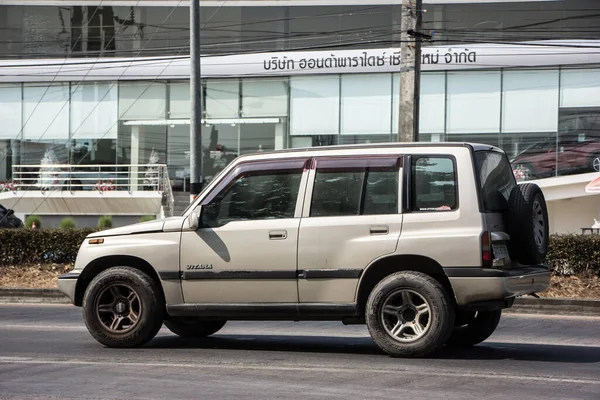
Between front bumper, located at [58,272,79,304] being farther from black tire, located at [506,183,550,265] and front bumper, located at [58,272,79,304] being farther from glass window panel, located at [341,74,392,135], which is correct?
glass window panel, located at [341,74,392,135]

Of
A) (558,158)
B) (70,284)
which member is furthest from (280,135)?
(70,284)

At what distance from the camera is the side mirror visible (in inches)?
373

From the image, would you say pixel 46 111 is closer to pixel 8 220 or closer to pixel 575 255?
pixel 8 220

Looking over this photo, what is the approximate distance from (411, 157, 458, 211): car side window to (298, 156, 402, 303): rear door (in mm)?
173

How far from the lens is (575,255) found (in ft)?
53.7

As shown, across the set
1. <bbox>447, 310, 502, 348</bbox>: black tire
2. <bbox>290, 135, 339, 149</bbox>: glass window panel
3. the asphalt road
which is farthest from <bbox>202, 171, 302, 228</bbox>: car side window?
<bbox>290, 135, 339, 149</bbox>: glass window panel

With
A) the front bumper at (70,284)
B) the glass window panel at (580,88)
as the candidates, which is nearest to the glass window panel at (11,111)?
the glass window panel at (580,88)

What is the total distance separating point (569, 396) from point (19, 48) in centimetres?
3602

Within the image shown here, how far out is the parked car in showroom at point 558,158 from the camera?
33.5 m

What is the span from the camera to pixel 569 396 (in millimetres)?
7086

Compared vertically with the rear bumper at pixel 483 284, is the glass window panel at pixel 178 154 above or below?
above

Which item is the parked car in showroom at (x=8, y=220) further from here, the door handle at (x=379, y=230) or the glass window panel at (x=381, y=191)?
the door handle at (x=379, y=230)

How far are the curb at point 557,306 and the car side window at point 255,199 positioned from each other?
6828 millimetres

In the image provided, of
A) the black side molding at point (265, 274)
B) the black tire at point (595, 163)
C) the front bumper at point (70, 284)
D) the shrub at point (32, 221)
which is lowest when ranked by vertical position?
the shrub at point (32, 221)
